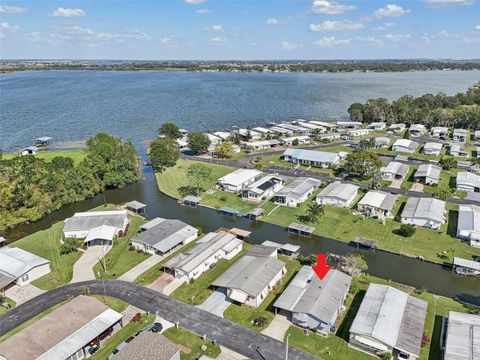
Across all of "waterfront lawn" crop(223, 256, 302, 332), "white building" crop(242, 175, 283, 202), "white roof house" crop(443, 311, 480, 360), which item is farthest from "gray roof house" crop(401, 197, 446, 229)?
A: "waterfront lawn" crop(223, 256, 302, 332)

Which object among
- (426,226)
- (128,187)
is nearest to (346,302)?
(426,226)

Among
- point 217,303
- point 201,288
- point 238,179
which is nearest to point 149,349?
point 217,303

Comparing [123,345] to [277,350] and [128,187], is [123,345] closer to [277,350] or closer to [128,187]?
[277,350]

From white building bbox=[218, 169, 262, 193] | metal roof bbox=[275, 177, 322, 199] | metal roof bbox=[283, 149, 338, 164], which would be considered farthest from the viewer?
metal roof bbox=[283, 149, 338, 164]

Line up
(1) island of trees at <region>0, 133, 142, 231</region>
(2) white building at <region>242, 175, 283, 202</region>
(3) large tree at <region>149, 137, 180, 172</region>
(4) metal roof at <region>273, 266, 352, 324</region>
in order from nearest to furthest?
(4) metal roof at <region>273, 266, 352, 324</region>, (1) island of trees at <region>0, 133, 142, 231</region>, (2) white building at <region>242, 175, 283, 202</region>, (3) large tree at <region>149, 137, 180, 172</region>

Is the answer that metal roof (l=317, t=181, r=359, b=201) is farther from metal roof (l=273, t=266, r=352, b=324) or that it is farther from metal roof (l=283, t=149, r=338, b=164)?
metal roof (l=273, t=266, r=352, b=324)

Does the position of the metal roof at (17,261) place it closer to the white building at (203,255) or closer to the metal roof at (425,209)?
the white building at (203,255)

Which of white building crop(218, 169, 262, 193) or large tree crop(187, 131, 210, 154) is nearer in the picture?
white building crop(218, 169, 262, 193)
